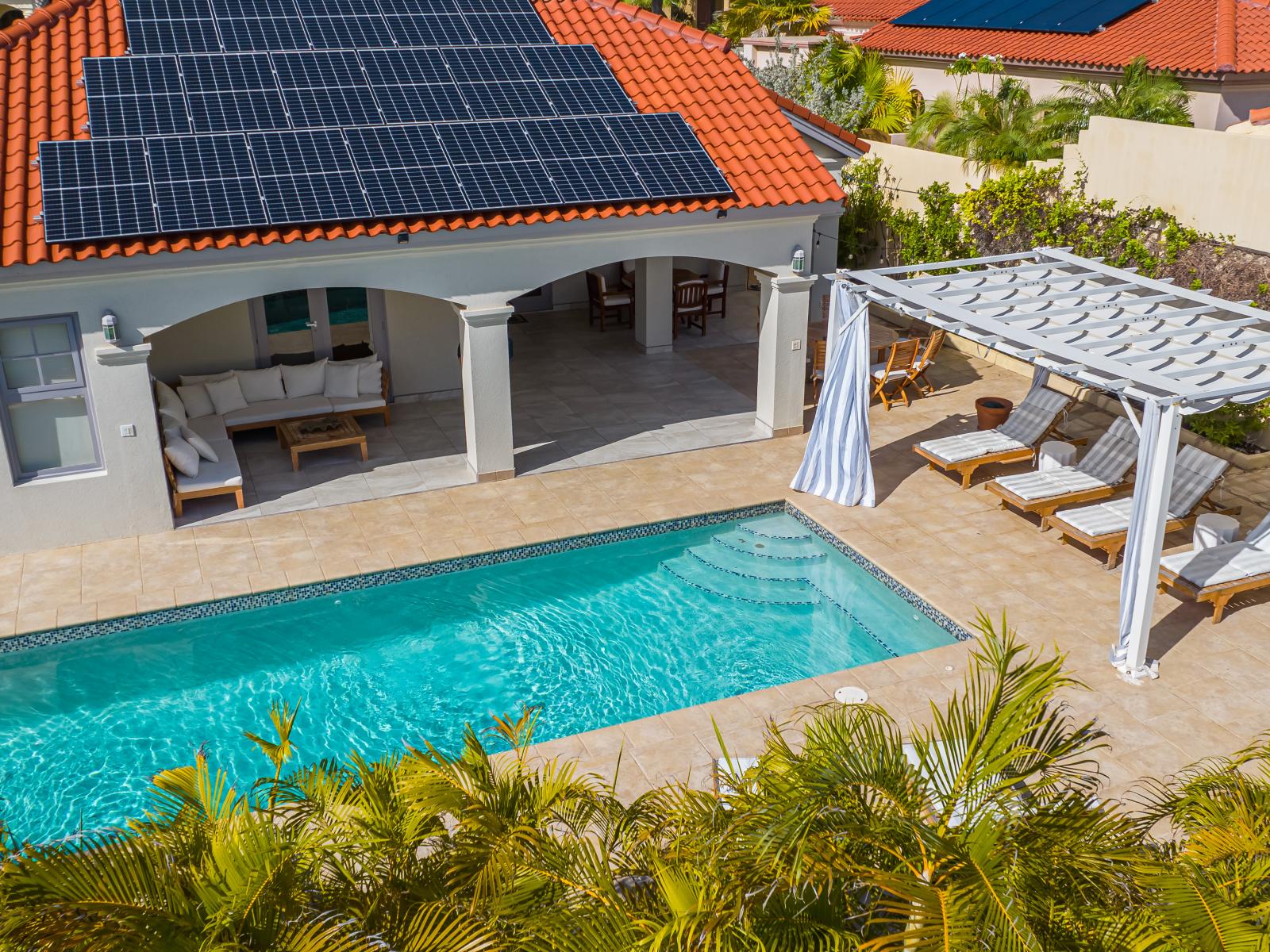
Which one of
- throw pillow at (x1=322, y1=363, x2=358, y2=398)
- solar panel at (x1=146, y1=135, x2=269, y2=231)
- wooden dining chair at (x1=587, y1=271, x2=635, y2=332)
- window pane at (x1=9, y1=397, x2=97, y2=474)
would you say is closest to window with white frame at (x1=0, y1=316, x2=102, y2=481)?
window pane at (x1=9, y1=397, x2=97, y2=474)

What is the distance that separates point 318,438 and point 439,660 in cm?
524

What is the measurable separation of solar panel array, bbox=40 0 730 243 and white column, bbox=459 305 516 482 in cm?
161

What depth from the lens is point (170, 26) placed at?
17000 millimetres

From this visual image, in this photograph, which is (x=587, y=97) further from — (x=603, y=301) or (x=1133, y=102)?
(x=1133, y=102)

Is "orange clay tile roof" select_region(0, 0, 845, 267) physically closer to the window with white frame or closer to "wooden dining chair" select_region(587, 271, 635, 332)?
the window with white frame

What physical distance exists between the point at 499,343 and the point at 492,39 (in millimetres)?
5603

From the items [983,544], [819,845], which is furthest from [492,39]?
[819,845]

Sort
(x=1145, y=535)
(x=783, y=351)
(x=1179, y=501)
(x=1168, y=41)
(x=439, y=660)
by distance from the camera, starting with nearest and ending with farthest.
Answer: (x=1145, y=535) < (x=439, y=660) < (x=1179, y=501) < (x=783, y=351) < (x=1168, y=41)

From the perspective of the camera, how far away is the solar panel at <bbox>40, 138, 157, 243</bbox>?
13.4 meters

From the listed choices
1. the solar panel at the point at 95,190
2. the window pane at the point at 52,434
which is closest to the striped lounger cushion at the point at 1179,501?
the solar panel at the point at 95,190

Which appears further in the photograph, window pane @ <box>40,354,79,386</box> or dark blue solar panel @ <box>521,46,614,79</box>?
dark blue solar panel @ <box>521,46,614,79</box>

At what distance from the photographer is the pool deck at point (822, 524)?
11312 millimetres

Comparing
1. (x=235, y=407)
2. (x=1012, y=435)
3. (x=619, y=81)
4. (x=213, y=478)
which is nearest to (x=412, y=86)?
(x=619, y=81)

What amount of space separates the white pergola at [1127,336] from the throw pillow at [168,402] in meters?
9.02
